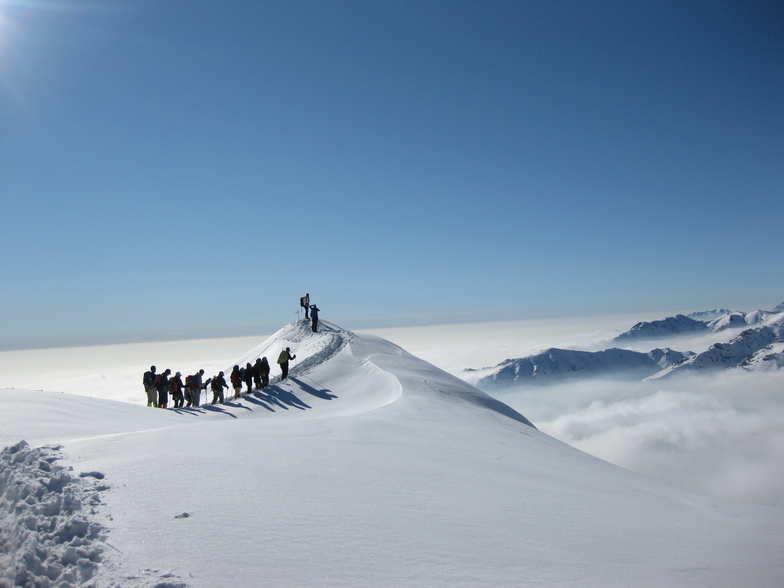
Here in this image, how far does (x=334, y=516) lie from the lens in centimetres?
572

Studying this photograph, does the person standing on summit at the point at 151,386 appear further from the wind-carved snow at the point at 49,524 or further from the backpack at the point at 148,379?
the wind-carved snow at the point at 49,524

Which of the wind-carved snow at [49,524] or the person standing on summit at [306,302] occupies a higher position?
the person standing on summit at [306,302]

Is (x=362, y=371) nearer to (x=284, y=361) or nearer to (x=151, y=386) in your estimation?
(x=284, y=361)

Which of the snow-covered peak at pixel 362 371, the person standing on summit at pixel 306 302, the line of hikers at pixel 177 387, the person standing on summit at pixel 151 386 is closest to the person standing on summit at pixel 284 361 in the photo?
the snow-covered peak at pixel 362 371

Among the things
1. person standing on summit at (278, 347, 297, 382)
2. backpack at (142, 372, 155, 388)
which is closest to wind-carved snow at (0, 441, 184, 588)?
backpack at (142, 372, 155, 388)

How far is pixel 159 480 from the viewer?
247 inches

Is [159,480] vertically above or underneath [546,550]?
above

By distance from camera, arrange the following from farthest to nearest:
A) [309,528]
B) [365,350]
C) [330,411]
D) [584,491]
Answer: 1. [365,350]
2. [330,411]
3. [584,491]
4. [309,528]

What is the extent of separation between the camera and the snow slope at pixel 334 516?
4.50 metres

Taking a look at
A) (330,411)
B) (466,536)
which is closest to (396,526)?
(466,536)

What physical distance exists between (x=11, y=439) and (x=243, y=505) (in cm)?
619

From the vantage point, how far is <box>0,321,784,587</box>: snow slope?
4504mm

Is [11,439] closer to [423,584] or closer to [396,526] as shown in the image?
[396,526]

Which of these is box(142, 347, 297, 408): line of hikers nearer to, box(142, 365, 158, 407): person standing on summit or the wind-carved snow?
box(142, 365, 158, 407): person standing on summit
